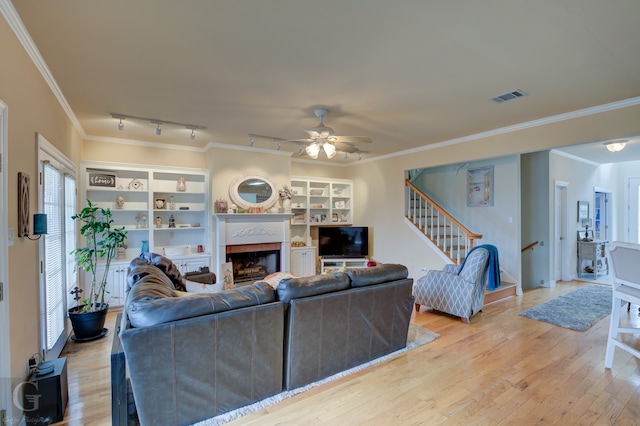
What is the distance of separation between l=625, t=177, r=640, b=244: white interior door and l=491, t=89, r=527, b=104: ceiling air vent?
7233 millimetres

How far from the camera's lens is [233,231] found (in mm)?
5617

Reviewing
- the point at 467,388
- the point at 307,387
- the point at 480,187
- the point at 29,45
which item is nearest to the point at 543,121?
the point at 480,187

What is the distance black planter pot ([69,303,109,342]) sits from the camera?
3486 mm

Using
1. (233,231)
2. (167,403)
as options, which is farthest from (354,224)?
(167,403)

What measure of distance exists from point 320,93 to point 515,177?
4.24 meters

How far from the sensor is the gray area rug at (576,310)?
4.05 metres

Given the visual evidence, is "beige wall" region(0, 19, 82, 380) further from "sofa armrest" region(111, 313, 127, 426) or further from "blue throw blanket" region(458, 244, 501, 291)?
"blue throw blanket" region(458, 244, 501, 291)

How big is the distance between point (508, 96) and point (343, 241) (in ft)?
14.6

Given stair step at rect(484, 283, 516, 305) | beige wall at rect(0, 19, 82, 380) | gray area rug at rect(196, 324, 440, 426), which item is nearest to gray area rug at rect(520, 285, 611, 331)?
stair step at rect(484, 283, 516, 305)

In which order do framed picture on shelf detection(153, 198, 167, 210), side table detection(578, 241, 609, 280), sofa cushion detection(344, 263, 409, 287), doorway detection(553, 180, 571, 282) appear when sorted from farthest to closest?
side table detection(578, 241, 609, 280) < doorway detection(553, 180, 571, 282) < framed picture on shelf detection(153, 198, 167, 210) < sofa cushion detection(344, 263, 409, 287)

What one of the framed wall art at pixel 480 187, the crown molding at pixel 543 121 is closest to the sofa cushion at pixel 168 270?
the crown molding at pixel 543 121

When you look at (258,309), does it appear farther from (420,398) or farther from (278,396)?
(420,398)

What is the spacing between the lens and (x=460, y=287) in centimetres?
408

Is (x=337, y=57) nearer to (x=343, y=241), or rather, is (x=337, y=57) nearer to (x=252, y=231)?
(x=252, y=231)
